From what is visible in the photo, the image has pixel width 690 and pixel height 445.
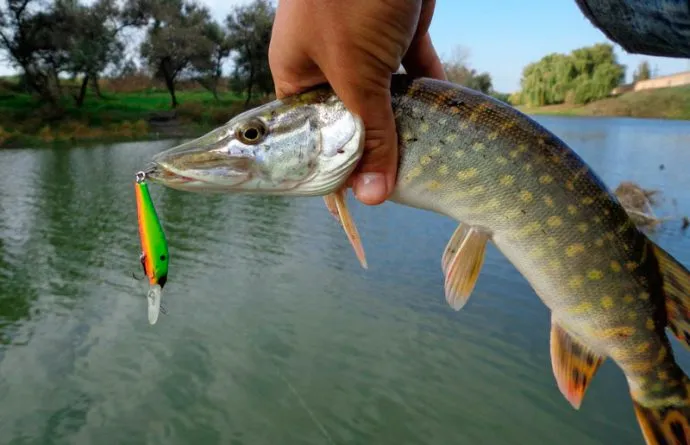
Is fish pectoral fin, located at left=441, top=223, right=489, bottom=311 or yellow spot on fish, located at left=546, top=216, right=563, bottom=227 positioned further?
fish pectoral fin, located at left=441, top=223, right=489, bottom=311

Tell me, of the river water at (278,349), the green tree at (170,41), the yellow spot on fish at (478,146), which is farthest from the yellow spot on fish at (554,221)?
the green tree at (170,41)

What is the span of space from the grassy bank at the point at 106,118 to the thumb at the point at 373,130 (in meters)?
28.8

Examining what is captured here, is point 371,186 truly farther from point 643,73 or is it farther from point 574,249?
point 643,73

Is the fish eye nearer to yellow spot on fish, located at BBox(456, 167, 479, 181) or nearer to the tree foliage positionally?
yellow spot on fish, located at BBox(456, 167, 479, 181)

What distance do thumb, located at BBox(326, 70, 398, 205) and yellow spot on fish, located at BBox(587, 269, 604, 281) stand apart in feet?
2.48

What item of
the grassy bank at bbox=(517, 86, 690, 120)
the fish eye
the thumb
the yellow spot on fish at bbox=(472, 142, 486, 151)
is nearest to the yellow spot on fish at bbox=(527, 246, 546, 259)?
the yellow spot on fish at bbox=(472, 142, 486, 151)

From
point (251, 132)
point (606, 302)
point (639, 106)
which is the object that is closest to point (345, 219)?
point (251, 132)

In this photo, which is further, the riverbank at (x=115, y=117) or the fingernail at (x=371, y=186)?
the riverbank at (x=115, y=117)

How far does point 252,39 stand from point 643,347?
4298 centimetres

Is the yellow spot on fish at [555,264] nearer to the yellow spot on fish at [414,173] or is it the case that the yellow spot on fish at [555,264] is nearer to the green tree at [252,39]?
the yellow spot on fish at [414,173]

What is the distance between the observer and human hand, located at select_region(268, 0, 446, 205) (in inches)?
58.3

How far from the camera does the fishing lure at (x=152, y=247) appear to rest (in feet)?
6.37

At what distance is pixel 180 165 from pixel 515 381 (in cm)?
569

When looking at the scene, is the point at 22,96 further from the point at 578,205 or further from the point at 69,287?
the point at 578,205
